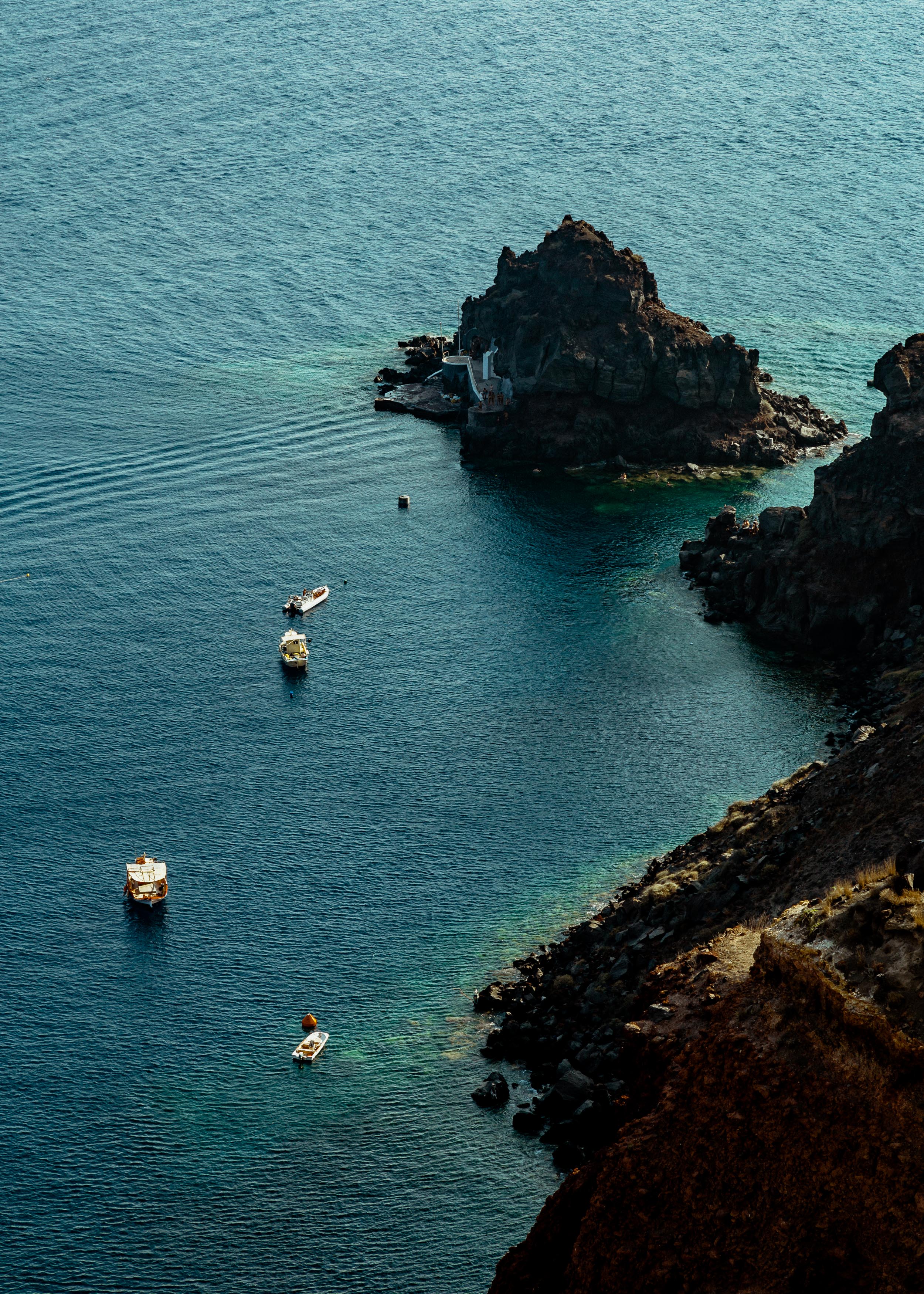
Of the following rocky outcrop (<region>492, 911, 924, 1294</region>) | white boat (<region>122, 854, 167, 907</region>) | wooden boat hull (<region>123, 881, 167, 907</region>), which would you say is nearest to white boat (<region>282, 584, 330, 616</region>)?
white boat (<region>122, 854, 167, 907</region>)

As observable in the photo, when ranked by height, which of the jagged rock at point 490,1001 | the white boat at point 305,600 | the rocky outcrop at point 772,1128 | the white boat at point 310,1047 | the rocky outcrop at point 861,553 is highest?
the rocky outcrop at point 772,1128

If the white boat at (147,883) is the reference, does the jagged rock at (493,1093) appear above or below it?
above

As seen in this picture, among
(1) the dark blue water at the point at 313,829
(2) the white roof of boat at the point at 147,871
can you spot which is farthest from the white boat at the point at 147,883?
(1) the dark blue water at the point at 313,829

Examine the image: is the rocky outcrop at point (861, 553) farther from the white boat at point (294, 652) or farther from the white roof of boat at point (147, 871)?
the white roof of boat at point (147, 871)

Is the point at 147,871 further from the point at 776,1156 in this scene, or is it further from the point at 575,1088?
the point at 776,1156

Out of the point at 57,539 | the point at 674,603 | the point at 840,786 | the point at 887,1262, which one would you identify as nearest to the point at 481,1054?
the point at 840,786

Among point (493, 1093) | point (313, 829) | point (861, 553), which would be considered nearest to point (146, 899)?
point (313, 829)
